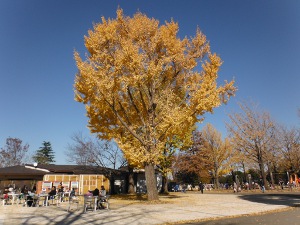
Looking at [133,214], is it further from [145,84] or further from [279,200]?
[279,200]

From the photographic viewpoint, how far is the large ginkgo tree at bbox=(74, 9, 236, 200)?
13.6m

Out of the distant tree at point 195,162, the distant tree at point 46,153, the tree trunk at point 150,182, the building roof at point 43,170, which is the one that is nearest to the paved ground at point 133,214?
the tree trunk at point 150,182

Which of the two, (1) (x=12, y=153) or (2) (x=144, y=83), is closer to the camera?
(2) (x=144, y=83)

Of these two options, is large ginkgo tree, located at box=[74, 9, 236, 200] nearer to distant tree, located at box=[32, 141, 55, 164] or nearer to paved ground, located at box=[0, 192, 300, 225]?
paved ground, located at box=[0, 192, 300, 225]

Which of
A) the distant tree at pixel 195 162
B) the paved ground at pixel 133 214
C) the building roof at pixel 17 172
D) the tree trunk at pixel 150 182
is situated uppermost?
the distant tree at pixel 195 162

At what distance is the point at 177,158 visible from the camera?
1510 inches

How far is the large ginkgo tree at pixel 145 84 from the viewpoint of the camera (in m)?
13.6

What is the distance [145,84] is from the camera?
15617mm

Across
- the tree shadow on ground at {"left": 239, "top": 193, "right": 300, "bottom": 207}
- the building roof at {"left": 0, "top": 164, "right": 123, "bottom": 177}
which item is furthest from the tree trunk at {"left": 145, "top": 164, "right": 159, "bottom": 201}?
the building roof at {"left": 0, "top": 164, "right": 123, "bottom": 177}

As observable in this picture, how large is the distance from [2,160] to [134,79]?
41.6 meters

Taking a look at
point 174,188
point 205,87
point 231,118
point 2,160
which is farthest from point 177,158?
point 2,160

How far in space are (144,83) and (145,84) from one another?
1.65 feet

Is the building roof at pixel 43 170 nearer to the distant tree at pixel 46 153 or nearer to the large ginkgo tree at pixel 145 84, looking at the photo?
the large ginkgo tree at pixel 145 84

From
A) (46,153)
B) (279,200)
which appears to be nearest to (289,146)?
(279,200)
